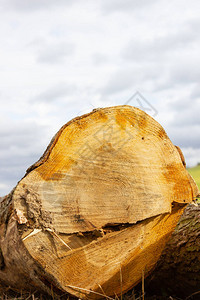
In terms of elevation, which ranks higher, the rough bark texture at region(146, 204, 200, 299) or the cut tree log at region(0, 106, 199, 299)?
the cut tree log at region(0, 106, 199, 299)

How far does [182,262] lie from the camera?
300cm

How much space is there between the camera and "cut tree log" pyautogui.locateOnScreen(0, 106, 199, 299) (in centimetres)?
235

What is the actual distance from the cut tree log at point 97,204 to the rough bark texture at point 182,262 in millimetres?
274

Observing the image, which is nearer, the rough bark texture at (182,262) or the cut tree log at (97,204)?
the cut tree log at (97,204)

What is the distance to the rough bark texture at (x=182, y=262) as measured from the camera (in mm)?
2951

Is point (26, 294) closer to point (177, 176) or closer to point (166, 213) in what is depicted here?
point (166, 213)

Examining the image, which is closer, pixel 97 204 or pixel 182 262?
Answer: pixel 97 204

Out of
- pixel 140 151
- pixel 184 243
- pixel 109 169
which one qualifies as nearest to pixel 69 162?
pixel 109 169

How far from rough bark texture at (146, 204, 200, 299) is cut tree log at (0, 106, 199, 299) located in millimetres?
274

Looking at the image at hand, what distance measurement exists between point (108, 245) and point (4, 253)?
3.08 ft

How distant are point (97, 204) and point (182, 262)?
1.11 meters

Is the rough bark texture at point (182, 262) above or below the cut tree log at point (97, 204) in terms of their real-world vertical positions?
below

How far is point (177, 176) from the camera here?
8.83 feet

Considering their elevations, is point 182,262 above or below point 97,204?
below
